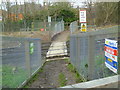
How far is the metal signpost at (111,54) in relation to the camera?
449 cm

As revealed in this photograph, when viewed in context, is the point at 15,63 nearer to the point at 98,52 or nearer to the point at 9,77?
the point at 9,77

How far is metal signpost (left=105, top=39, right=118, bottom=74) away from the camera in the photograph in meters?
4.49

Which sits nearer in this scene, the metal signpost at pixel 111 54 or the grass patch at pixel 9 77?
the metal signpost at pixel 111 54

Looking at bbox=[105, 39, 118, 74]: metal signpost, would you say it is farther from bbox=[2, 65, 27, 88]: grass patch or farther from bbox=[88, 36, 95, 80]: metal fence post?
bbox=[2, 65, 27, 88]: grass patch

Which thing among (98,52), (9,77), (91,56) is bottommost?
(9,77)

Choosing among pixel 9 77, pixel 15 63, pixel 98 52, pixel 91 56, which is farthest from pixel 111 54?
pixel 9 77

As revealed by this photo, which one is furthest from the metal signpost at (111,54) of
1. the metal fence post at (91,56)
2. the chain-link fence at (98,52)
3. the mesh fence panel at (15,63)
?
the mesh fence panel at (15,63)

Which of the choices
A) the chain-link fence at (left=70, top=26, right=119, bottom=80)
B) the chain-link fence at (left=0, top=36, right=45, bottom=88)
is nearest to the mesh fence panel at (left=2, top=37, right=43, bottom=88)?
the chain-link fence at (left=0, top=36, right=45, bottom=88)

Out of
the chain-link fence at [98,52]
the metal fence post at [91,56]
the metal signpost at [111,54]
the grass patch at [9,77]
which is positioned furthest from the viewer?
the metal fence post at [91,56]

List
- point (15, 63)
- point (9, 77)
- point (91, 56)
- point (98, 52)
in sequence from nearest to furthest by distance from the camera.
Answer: point (9, 77)
point (15, 63)
point (98, 52)
point (91, 56)

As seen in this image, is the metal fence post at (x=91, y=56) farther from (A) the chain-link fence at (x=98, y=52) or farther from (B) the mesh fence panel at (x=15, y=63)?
(B) the mesh fence panel at (x=15, y=63)

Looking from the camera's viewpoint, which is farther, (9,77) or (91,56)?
(91,56)

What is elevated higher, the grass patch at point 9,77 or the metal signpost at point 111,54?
the metal signpost at point 111,54

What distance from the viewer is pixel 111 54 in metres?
4.68
